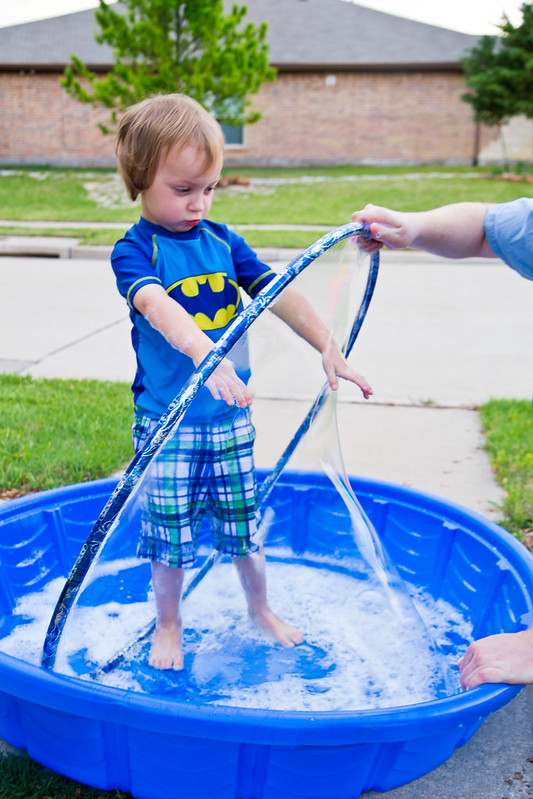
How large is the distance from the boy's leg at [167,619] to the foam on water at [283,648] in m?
0.03

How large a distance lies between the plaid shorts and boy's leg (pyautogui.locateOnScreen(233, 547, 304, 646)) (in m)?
0.10

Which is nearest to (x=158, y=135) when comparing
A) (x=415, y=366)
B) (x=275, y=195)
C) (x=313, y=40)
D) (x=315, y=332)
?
(x=315, y=332)

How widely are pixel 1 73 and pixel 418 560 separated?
23241 millimetres

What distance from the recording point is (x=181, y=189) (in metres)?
1.81

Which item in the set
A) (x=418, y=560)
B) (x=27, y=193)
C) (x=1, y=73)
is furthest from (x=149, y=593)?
(x=1, y=73)

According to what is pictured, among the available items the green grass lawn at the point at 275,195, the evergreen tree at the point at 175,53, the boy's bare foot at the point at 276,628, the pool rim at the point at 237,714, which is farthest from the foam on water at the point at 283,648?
the evergreen tree at the point at 175,53

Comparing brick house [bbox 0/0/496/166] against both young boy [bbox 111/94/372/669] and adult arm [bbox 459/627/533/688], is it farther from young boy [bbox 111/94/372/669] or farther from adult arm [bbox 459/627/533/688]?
adult arm [bbox 459/627/533/688]

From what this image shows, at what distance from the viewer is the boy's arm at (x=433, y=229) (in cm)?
186

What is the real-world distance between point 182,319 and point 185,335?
0.05 metres

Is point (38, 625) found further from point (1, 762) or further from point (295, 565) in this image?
point (295, 565)

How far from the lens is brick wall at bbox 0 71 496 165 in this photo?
2181cm

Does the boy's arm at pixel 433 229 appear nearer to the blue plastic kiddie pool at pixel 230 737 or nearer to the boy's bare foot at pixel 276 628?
the blue plastic kiddie pool at pixel 230 737

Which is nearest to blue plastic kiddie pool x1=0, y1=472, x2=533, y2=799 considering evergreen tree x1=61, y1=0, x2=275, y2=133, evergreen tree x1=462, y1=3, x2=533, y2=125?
evergreen tree x1=61, y1=0, x2=275, y2=133

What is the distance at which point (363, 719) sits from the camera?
1.34m
